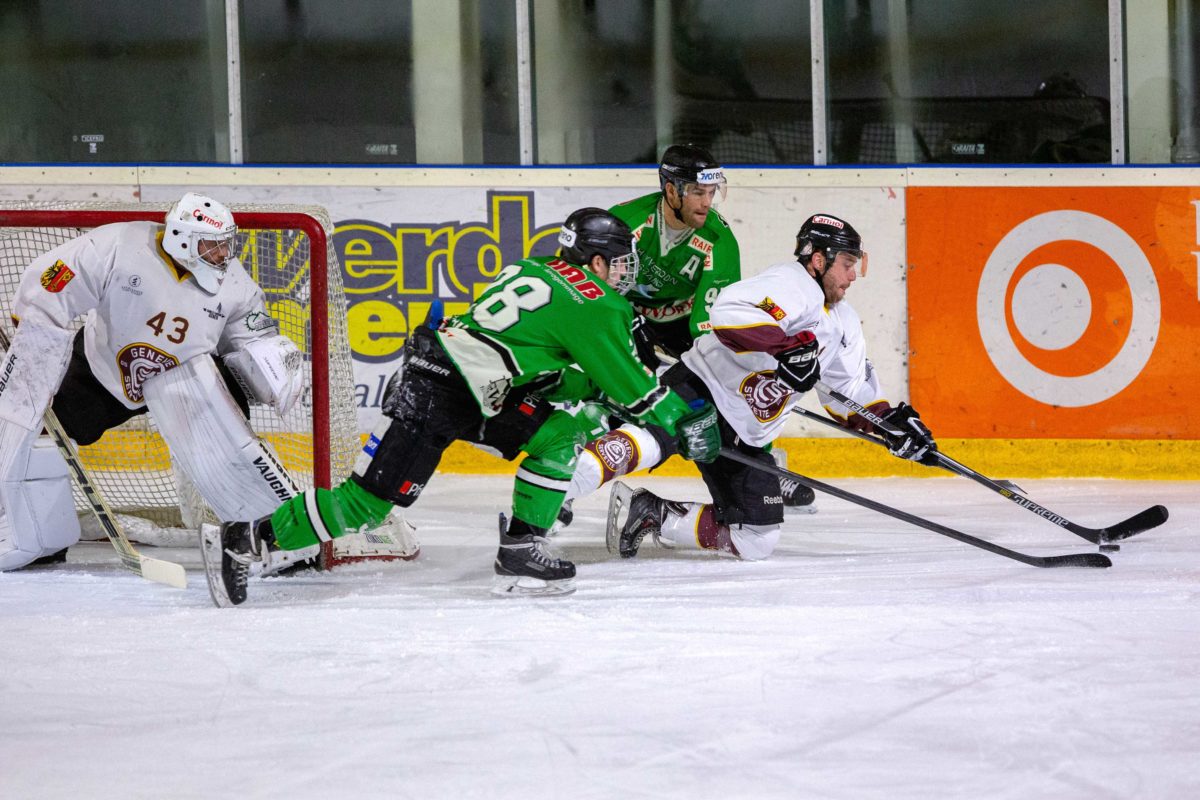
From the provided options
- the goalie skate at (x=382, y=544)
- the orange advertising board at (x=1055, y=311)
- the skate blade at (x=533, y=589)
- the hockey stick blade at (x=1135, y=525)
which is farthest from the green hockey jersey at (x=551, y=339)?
the orange advertising board at (x=1055, y=311)

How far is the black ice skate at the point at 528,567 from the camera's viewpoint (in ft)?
10.1

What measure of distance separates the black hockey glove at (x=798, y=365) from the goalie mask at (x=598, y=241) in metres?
0.48

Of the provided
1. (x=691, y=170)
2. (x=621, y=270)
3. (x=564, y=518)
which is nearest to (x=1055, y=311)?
(x=691, y=170)

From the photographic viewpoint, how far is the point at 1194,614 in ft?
9.23

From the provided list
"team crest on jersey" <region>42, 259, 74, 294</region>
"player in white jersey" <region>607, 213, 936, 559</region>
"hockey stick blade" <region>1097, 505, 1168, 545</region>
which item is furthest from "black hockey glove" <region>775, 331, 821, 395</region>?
"team crest on jersey" <region>42, 259, 74, 294</region>

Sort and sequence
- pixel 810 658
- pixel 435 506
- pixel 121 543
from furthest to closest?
1. pixel 435 506
2. pixel 121 543
3. pixel 810 658

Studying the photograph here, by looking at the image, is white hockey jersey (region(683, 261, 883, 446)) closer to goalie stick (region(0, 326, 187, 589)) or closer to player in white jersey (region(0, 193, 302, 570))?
player in white jersey (region(0, 193, 302, 570))

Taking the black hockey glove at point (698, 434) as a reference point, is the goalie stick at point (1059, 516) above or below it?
below

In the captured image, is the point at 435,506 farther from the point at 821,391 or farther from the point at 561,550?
the point at 821,391

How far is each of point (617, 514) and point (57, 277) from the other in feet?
5.12

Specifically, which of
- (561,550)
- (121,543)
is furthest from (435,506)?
(121,543)

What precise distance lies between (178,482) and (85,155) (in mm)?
2040

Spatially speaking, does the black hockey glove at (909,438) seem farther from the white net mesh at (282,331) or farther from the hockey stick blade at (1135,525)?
the white net mesh at (282,331)

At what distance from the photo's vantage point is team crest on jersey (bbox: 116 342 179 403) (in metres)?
3.32
